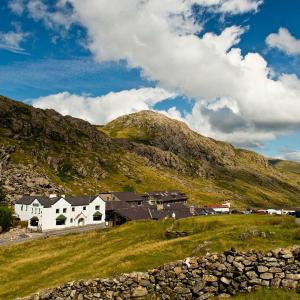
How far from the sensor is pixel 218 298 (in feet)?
72.6

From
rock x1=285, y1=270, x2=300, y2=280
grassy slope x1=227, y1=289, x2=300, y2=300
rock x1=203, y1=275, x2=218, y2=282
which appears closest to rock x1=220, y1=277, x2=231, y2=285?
rock x1=203, y1=275, x2=218, y2=282

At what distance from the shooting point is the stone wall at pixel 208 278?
854 inches

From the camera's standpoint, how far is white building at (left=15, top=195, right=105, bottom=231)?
143688 mm

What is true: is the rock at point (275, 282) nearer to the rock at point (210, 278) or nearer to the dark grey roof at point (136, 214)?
the rock at point (210, 278)

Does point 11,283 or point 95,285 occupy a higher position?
point 95,285

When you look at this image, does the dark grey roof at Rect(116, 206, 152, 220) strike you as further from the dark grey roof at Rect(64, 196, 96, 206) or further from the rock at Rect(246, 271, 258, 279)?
the rock at Rect(246, 271, 258, 279)

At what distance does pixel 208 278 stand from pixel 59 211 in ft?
437

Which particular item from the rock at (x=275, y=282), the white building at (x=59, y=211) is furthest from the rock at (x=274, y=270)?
the white building at (x=59, y=211)

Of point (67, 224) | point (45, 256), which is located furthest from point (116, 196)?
point (45, 256)

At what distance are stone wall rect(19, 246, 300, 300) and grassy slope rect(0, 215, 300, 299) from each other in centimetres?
654

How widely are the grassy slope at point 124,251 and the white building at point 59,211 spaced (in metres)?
57.5

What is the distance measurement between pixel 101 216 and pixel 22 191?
49742 millimetres

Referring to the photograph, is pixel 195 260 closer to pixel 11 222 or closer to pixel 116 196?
pixel 11 222

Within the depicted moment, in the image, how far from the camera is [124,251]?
176 ft
